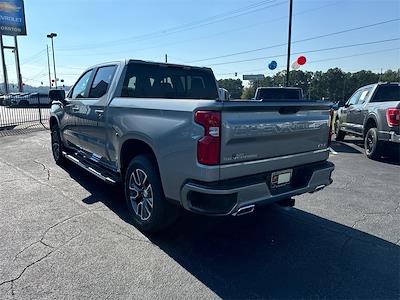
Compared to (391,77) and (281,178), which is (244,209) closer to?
(281,178)

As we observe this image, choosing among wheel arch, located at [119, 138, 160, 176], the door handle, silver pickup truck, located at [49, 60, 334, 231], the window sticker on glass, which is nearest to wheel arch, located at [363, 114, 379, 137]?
the window sticker on glass

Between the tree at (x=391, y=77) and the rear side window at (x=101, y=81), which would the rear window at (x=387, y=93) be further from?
the tree at (x=391, y=77)

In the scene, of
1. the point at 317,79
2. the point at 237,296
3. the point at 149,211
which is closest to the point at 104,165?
the point at 149,211

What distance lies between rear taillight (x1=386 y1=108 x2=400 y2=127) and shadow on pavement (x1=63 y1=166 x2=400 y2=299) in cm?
461

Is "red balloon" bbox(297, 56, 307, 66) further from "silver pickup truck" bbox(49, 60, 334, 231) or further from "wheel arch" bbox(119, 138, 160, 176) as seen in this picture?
"wheel arch" bbox(119, 138, 160, 176)

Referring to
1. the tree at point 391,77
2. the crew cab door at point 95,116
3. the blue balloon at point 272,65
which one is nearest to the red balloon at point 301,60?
the blue balloon at point 272,65

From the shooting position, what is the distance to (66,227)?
3967 mm

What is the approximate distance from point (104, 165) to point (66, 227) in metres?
1.18

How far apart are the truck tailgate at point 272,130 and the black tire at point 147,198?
2.94 feet

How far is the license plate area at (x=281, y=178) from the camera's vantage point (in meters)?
3.31

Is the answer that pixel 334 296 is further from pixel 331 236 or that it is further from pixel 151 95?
pixel 151 95

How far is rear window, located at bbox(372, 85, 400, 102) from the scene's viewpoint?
30.6 feet

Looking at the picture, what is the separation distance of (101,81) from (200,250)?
3036 millimetres

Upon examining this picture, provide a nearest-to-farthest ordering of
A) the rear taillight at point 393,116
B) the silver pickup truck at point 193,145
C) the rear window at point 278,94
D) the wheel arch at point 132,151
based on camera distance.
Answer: the silver pickup truck at point 193,145
the wheel arch at point 132,151
the rear taillight at point 393,116
the rear window at point 278,94
